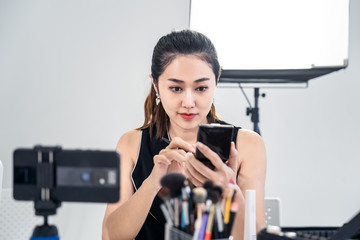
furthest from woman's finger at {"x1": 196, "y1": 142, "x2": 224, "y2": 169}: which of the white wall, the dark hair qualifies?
the white wall

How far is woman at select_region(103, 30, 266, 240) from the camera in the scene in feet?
3.51

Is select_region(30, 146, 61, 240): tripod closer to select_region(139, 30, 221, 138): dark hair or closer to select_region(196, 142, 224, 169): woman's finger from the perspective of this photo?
select_region(196, 142, 224, 169): woman's finger

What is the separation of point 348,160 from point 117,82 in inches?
50.7

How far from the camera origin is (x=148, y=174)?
1.38 meters

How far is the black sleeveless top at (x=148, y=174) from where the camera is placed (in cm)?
134

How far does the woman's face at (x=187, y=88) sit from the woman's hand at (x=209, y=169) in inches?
11.4

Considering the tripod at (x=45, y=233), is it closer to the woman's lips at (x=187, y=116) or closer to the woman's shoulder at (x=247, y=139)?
the woman's lips at (x=187, y=116)

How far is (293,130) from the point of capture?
2.32m

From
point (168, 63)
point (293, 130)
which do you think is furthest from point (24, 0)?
point (293, 130)

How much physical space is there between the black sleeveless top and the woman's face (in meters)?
0.20

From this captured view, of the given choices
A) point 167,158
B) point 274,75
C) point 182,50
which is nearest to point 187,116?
point 182,50

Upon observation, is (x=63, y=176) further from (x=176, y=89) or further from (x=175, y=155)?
(x=176, y=89)

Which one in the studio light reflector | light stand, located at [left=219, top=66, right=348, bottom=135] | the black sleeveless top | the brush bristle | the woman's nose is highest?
the studio light reflector

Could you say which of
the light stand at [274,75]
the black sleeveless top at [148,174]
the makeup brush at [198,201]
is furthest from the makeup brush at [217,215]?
the light stand at [274,75]
